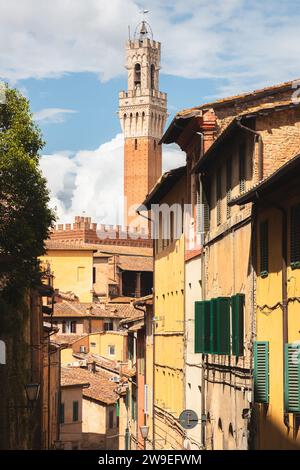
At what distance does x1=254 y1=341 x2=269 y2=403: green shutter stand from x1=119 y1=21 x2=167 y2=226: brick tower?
431ft

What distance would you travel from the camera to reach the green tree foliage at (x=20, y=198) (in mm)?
23453

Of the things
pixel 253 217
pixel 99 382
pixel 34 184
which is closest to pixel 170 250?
pixel 34 184

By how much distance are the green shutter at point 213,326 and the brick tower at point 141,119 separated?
126 m

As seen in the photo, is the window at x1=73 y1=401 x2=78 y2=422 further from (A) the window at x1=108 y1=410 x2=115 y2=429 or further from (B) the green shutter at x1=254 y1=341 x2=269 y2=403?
(B) the green shutter at x1=254 y1=341 x2=269 y2=403

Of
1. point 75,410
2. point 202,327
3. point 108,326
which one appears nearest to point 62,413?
point 75,410

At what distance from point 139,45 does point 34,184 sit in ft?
473

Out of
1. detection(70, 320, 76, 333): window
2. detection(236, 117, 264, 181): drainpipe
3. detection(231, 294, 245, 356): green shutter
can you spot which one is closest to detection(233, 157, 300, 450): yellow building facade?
detection(236, 117, 264, 181): drainpipe

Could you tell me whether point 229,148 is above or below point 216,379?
above

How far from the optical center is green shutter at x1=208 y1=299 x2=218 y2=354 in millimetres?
24641

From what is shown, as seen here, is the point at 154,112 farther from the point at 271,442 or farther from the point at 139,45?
the point at 271,442

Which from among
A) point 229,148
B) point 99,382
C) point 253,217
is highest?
point 229,148

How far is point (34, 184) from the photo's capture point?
78.3 feet

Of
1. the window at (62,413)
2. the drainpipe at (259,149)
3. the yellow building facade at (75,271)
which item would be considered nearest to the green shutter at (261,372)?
the drainpipe at (259,149)

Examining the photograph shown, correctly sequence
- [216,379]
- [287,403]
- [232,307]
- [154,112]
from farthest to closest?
[154,112] < [216,379] < [232,307] < [287,403]
